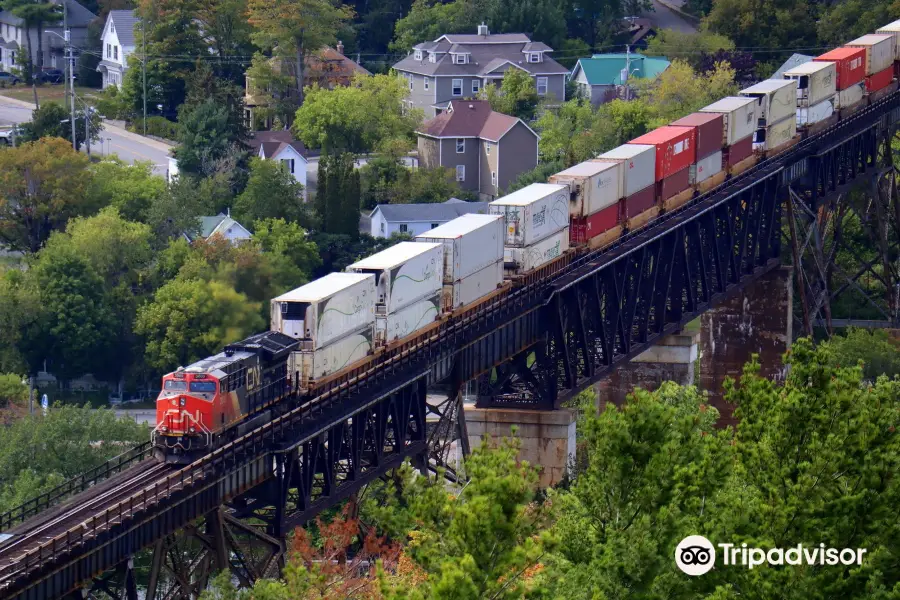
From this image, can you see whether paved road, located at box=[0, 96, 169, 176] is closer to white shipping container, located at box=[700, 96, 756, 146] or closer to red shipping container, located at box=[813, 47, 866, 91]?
red shipping container, located at box=[813, 47, 866, 91]

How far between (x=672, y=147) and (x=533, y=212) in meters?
13.9

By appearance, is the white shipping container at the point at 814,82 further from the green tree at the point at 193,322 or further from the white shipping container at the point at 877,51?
the green tree at the point at 193,322

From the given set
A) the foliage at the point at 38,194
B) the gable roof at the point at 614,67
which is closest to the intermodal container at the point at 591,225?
the foliage at the point at 38,194

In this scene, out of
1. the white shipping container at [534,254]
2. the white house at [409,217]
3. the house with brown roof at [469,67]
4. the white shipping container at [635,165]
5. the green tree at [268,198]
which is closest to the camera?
the white shipping container at [534,254]

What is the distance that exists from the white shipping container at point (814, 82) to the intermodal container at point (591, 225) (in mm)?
21282

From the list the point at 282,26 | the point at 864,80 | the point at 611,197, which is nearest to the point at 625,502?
the point at 611,197

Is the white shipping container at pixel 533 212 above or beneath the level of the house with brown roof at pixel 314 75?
above

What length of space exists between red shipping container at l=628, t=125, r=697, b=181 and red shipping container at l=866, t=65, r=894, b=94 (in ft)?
72.5

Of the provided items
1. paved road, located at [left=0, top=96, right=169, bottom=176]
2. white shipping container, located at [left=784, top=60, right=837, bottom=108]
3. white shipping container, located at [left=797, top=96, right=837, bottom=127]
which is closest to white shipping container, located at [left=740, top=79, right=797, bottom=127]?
white shipping container, located at [left=784, top=60, right=837, bottom=108]

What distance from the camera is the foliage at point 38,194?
123 meters

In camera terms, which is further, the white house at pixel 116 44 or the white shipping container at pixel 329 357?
the white house at pixel 116 44

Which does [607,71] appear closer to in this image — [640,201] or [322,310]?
[640,201]

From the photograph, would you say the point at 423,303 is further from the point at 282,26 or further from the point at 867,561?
the point at 282,26

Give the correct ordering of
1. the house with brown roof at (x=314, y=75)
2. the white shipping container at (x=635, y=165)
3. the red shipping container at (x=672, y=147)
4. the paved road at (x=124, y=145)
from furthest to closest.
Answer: the house with brown roof at (x=314, y=75) → the paved road at (x=124, y=145) → the red shipping container at (x=672, y=147) → the white shipping container at (x=635, y=165)
